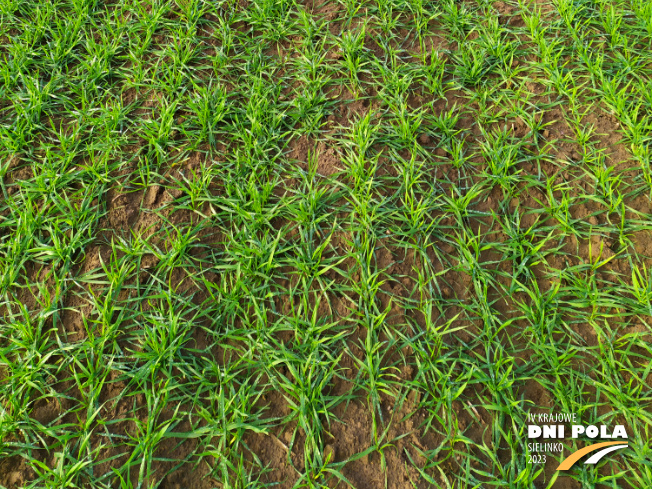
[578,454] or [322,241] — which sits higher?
[322,241]

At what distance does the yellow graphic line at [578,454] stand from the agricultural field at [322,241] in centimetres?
3

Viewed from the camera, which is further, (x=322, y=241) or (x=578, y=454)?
(x=322, y=241)

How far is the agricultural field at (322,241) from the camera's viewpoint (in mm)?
1709

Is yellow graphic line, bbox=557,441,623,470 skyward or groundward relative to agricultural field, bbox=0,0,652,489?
groundward

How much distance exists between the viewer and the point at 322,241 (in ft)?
7.17

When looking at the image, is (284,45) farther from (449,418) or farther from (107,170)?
(449,418)

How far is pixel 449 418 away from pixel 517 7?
9.33ft

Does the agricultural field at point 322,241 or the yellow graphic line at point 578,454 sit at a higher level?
the agricultural field at point 322,241

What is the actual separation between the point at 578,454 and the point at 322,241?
1.36 m

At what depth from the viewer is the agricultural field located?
171 centimetres

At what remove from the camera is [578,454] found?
5.47ft

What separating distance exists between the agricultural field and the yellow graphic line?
3 centimetres

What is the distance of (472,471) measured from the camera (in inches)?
65.1

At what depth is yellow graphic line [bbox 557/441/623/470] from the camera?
165 centimetres
